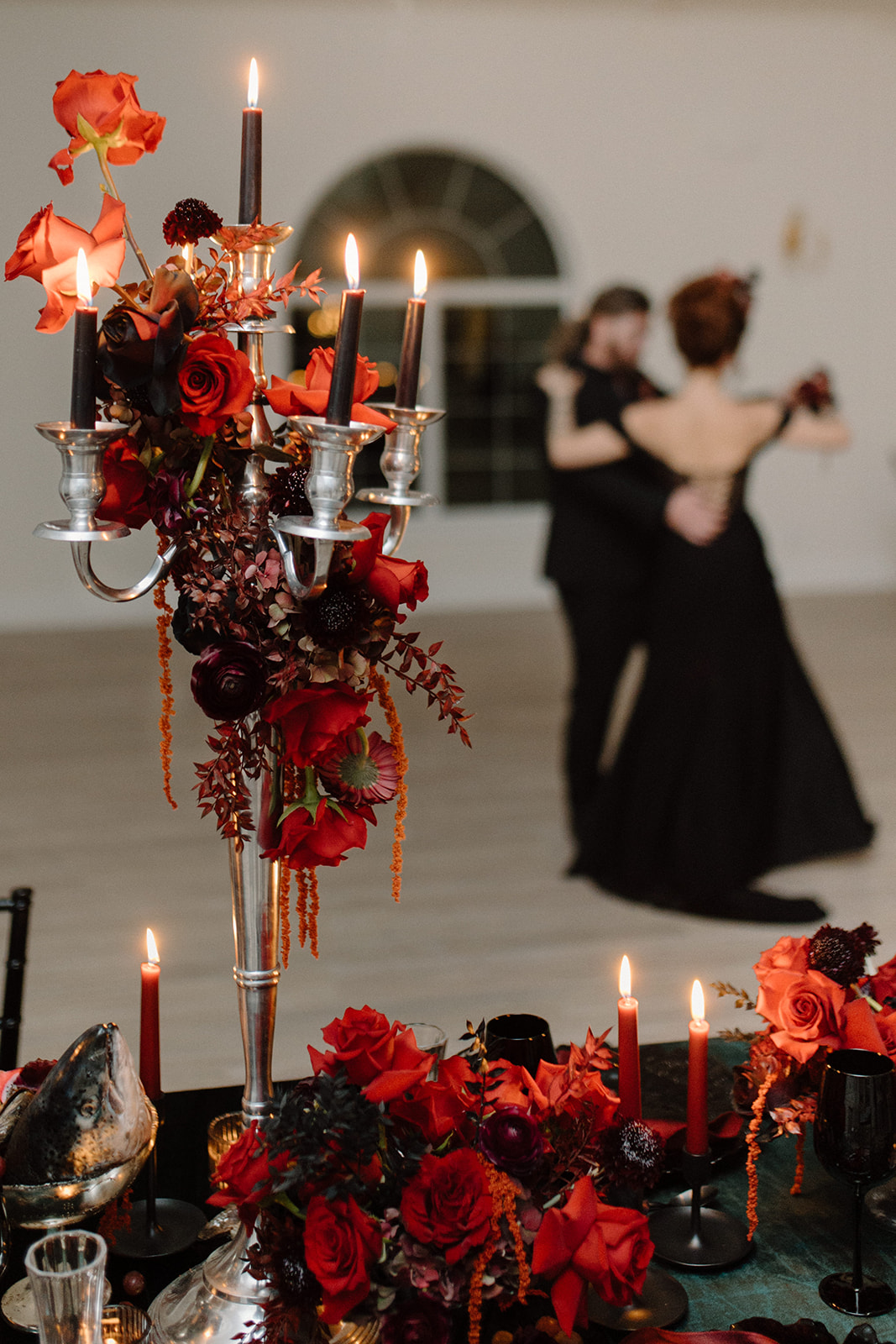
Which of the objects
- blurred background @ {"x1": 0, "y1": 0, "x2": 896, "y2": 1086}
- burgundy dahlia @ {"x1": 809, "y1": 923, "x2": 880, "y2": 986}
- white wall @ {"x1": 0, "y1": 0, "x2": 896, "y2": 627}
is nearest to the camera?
burgundy dahlia @ {"x1": 809, "y1": 923, "x2": 880, "y2": 986}

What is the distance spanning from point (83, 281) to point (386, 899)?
119 inches

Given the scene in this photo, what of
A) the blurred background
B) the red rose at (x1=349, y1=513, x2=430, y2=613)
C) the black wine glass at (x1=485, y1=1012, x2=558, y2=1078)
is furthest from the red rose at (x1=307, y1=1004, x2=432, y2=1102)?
the blurred background

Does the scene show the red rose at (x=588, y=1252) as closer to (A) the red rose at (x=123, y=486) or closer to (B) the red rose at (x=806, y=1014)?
(B) the red rose at (x=806, y=1014)

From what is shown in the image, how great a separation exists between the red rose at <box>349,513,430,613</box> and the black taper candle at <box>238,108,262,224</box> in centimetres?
26

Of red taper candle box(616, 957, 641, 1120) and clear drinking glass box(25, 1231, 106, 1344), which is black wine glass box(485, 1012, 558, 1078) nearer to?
red taper candle box(616, 957, 641, 1120)

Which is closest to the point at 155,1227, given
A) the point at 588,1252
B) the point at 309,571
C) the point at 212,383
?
the point at 588,1252

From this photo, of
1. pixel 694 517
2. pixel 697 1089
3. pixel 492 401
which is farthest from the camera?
pixel 492 401

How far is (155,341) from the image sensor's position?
0.92 metres

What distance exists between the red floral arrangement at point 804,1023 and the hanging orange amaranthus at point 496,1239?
0.28 meters

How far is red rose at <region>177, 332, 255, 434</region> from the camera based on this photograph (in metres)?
0.93

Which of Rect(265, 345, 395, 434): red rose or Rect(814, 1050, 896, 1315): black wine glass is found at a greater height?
Rect(265, 345, 395, 434): red rose

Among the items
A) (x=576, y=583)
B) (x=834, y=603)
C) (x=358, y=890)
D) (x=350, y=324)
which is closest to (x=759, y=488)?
(x=834, y=603)

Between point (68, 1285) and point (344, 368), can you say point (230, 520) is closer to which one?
point (344, 368)

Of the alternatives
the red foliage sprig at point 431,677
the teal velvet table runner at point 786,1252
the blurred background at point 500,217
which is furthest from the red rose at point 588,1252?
the blurred background at point 500,217
